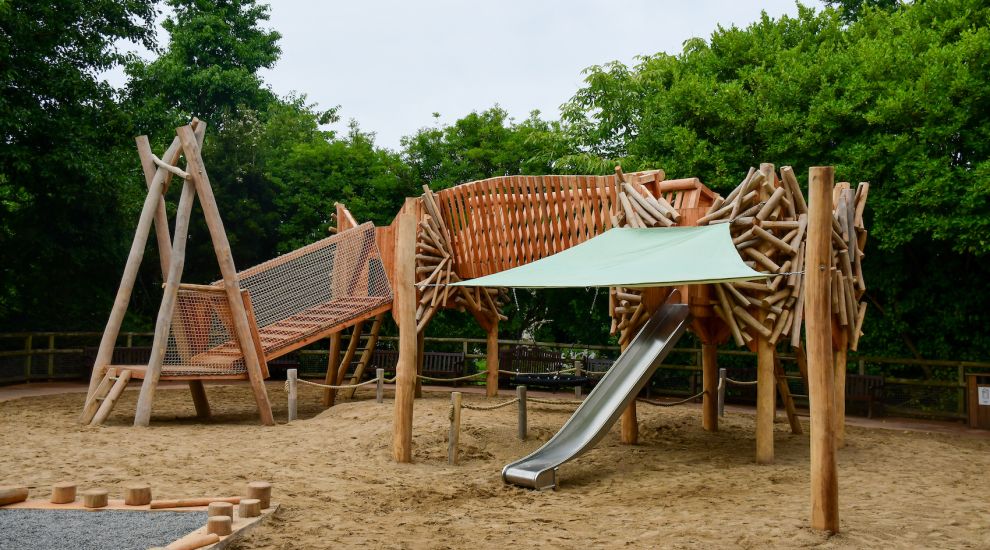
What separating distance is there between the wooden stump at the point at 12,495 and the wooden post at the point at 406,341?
3417mm

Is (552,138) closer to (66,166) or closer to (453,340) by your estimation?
(453,340)

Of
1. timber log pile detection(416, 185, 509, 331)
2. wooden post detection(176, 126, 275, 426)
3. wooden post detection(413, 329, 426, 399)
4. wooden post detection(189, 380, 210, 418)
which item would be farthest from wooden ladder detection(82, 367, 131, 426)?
wooden post detection(413, 329, 426, 399)

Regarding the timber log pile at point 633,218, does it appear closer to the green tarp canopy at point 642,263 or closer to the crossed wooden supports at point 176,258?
the green tarp canopy at point 642,263

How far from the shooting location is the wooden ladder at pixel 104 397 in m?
9.95

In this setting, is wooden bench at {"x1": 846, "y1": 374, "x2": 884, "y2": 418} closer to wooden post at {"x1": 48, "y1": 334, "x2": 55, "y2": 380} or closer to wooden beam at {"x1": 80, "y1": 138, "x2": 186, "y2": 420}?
wooden beam at {"x1": 80, "y1": 138, "x2": 186, "y2": 420}

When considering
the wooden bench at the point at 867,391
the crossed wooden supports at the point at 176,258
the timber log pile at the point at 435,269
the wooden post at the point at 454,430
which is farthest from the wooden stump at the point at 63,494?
the wooden bench at the point at 867,391

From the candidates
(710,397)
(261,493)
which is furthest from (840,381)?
(261,493)

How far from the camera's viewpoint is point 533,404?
12.7m

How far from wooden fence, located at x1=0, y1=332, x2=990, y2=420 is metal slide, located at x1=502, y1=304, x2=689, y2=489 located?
15.2ft

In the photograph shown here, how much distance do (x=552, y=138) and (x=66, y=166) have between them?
9506 millimetres

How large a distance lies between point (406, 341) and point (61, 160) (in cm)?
873

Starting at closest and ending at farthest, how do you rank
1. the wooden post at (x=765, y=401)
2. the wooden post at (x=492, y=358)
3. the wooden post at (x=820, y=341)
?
the wooden post at (x=820, y=341)
the wooden post at (x=765, y=401)
the wooden post at (x=492, y=358)

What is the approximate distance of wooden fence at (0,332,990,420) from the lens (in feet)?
41.7

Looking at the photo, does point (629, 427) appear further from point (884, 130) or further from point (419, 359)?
point (884, 130)
